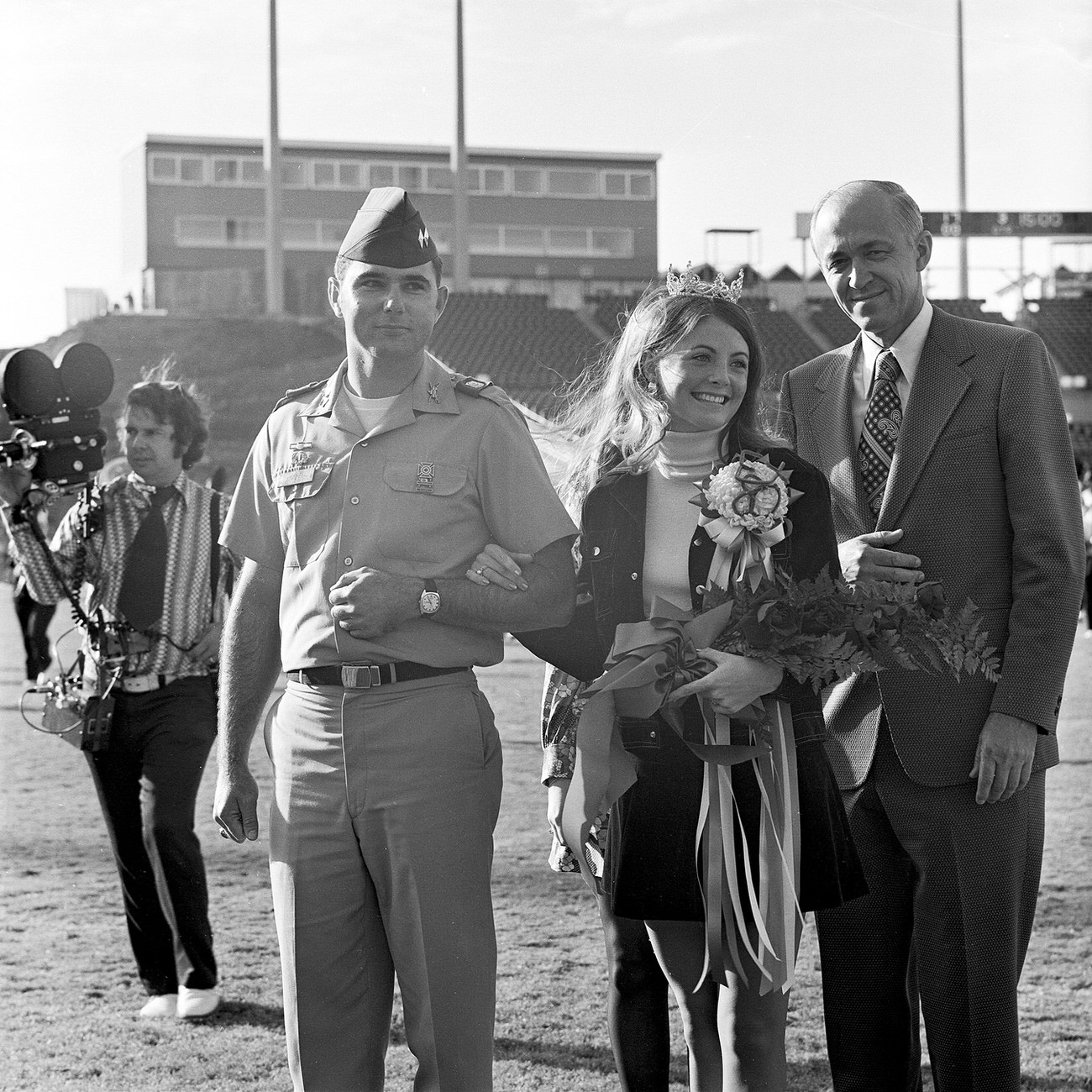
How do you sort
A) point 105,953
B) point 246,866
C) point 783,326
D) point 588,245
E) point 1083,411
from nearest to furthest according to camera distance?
1. point 105,953
2. point 246,866
3. point 588,245
4. point 783,326
5. point 1083,411

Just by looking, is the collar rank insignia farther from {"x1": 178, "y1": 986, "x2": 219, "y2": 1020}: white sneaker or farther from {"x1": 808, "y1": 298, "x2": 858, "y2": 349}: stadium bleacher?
{"x1": 808, "y1": 298, "x2": 858, "y2": 349}: stadium bleacher

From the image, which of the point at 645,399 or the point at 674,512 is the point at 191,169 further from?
the point at 674,512

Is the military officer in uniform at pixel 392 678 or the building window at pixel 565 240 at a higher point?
the building window at pixel 565 240

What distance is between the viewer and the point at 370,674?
2.38 m

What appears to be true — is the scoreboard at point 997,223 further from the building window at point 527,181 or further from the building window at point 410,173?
the building window at point 527,181

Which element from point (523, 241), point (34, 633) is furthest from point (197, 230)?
point (34, 633)

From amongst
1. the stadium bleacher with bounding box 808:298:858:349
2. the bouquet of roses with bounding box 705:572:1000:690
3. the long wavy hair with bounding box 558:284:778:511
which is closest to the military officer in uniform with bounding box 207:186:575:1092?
the long wavy hair with bounding box 558:284:778:511

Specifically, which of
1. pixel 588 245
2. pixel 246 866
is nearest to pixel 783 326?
pixel 588 245

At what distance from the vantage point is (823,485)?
2.47m

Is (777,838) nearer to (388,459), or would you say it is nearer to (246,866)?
(388,459)

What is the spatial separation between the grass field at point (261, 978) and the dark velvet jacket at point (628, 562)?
4.20 feet

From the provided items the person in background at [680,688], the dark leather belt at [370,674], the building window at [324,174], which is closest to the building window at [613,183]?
the building window at [324,174]

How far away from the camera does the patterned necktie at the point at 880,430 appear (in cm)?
280

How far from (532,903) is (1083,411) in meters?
17.6
